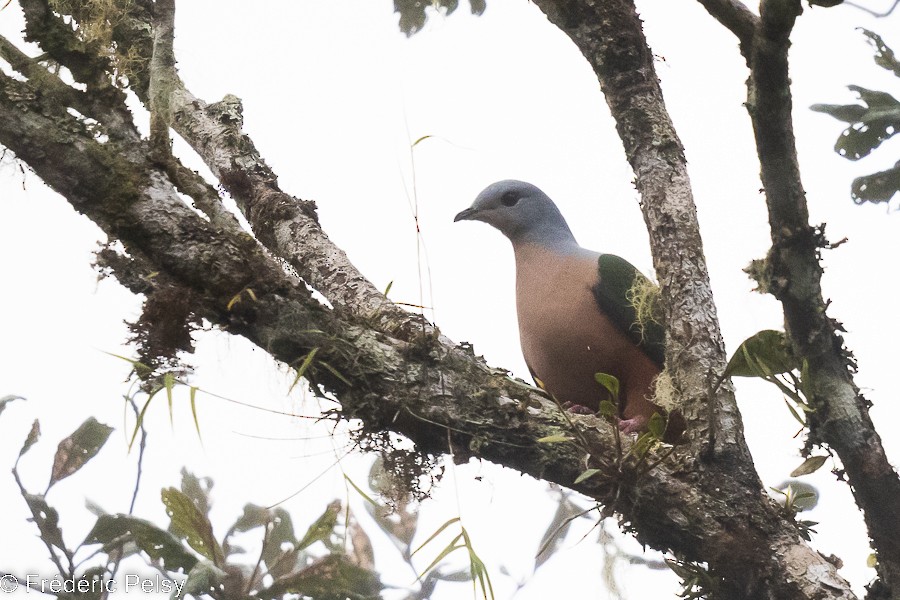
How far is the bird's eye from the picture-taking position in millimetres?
4117

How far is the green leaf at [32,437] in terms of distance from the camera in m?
2.57

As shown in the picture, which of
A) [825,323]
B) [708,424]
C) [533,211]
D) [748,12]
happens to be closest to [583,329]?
[533,211]

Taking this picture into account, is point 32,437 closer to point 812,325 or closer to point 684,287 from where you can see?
point 684,287

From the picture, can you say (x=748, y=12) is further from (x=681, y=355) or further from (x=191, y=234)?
(x=191, y=234)

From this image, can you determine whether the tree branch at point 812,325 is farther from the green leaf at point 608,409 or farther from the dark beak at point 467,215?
the dark beak at point 467,215

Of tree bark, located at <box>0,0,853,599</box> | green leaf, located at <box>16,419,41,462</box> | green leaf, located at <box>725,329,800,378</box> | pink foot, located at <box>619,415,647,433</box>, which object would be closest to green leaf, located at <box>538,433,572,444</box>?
tree bark, located at <box>0,0,853,599</box>

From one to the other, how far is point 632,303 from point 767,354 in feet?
3.24

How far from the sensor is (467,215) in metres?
4.18

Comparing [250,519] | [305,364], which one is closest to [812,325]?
[305,364]

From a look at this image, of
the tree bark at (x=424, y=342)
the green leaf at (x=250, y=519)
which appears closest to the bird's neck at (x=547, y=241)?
the tree bark at (x=424, y=342)

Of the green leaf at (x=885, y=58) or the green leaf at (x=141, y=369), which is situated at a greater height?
the green leaf at (x=885, y=58)

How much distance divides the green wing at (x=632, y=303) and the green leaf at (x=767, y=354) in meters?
0.84

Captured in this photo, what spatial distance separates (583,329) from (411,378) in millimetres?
1279

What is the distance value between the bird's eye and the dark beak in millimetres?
135
